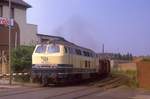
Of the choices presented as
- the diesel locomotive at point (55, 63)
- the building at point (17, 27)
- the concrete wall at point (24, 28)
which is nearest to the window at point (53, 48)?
the diesel locomotive at point (55, 63)

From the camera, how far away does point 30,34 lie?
60031 millimetres

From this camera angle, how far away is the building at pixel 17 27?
2160 inches

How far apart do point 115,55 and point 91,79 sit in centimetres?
6900

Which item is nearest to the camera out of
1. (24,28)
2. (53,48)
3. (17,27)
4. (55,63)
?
(55,63)

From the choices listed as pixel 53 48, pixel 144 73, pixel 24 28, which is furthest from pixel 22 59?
pixel 24 28

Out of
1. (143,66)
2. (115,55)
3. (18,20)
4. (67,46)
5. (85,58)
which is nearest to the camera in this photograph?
(143,66)

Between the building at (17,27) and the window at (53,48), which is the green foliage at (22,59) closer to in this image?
the window at (53,48)

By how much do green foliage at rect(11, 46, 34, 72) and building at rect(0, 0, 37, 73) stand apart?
13661mm

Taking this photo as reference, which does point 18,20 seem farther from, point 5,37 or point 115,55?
point 115,55

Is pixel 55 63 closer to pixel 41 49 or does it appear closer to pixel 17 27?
pixel 41 49

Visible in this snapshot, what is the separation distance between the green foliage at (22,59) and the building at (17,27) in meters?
13.7

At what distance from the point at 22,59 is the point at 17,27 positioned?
19056mm

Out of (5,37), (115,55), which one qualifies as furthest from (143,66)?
(115,55)

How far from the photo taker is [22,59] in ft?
130
